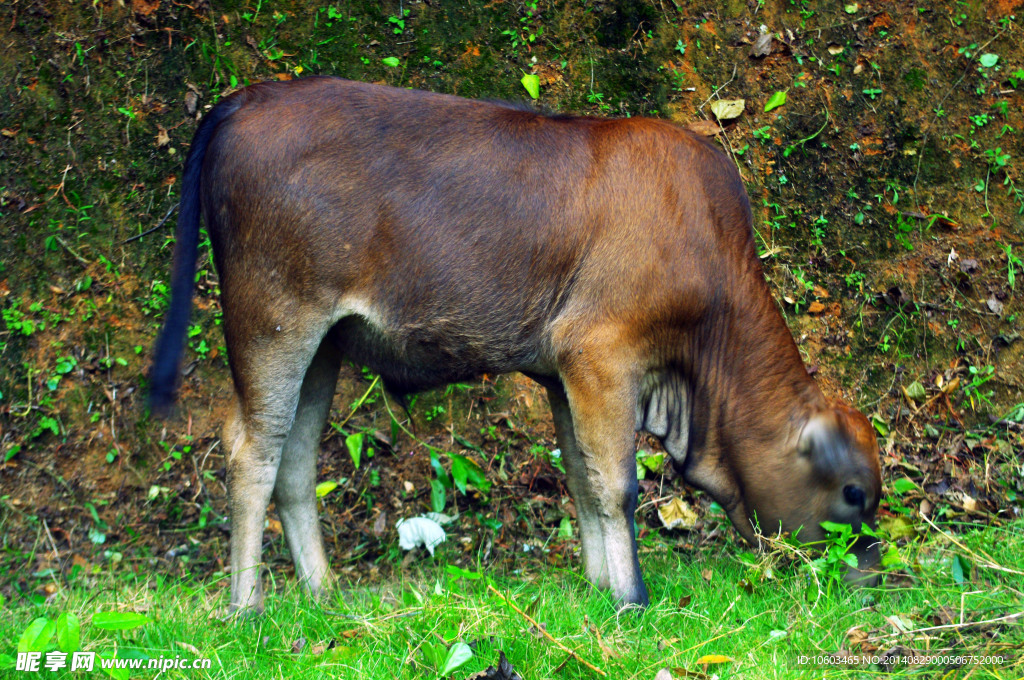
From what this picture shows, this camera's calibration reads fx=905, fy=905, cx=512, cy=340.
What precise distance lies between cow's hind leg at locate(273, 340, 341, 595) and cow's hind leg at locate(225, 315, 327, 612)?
0.38m

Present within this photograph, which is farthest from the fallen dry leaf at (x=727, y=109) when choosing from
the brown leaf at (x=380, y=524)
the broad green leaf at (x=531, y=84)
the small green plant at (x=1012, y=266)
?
the brown leaf at (x=380, y=524)

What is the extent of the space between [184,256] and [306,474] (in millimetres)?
1306

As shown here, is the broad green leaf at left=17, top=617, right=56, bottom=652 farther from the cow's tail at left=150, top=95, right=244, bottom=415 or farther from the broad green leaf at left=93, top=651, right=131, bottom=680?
the cow's tail at left=150, top=95, right=244, bottom=415

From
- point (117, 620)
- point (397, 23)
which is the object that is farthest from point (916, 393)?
point (117, 620)

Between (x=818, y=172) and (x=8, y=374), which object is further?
(x=818, y=172)

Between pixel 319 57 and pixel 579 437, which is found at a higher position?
pixel 319 57

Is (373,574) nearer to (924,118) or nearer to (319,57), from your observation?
(319,57)

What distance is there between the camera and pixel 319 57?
21.2ft

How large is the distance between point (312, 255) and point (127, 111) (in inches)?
120

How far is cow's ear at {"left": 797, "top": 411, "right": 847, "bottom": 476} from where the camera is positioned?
14.2ft

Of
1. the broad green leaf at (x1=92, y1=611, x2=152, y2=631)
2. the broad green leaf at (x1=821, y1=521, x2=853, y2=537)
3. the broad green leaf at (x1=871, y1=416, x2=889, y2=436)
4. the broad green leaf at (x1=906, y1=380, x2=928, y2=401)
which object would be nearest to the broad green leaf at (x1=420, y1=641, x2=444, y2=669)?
the broad green leaf at (x1=92, y1=611, x2=152, y2=631)

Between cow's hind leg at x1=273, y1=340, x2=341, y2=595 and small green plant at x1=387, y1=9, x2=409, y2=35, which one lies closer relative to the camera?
cow's hind leg at x1=273, y1=340, x2=341, y2=595

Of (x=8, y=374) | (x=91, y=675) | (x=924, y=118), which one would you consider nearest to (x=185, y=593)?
(x=91, y=675)

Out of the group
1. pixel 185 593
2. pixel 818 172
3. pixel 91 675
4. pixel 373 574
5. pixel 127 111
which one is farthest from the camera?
pixel 818 172
